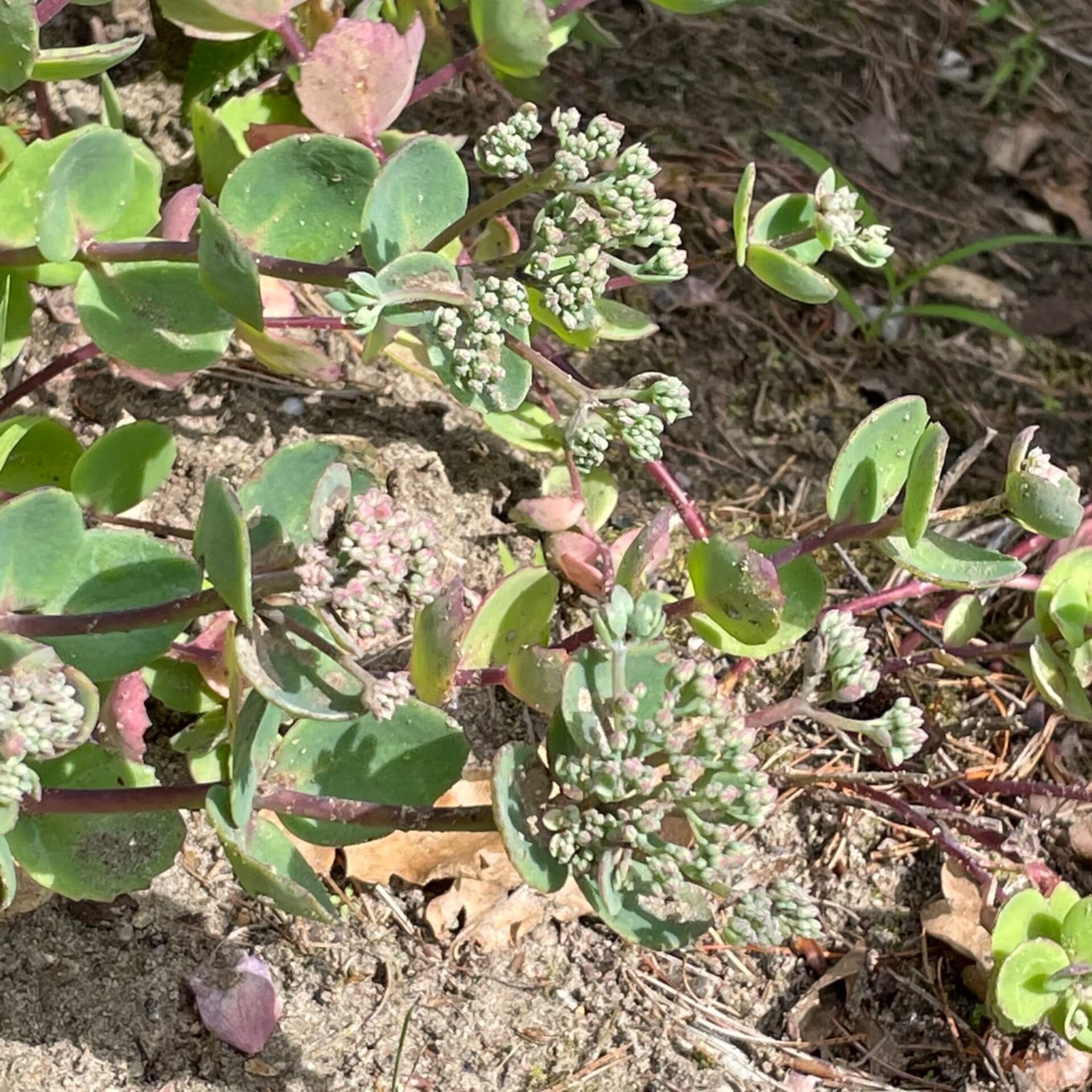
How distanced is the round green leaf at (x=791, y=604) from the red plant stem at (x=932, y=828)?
33 cm

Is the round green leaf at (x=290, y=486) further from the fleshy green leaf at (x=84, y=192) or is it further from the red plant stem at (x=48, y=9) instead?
the red plant stem at (x=48, y=9)

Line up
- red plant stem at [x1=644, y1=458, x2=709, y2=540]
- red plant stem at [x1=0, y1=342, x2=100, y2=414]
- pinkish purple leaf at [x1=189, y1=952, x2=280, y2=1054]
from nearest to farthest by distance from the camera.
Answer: pinkish purple leaf at [x1=189, y1=952, x2=280, y2=1054]
red plant stem at [x1=0, y1=342, x2=100, y2=414]
red plant stem at [x1=644, y1=458, x2=709, y2=540]

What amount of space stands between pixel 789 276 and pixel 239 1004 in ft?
3.73

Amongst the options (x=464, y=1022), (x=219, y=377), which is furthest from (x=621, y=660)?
(x=219, y=377)

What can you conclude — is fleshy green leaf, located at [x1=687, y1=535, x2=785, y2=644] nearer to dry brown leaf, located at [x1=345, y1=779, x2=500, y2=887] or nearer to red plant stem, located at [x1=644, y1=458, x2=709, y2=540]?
red plant stem, located at [x1=644, y1=458, x2=709, y2=540]

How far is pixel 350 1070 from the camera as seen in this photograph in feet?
5.06

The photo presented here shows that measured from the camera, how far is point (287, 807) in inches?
50.4

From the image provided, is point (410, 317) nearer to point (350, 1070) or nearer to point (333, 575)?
point (333, 575)

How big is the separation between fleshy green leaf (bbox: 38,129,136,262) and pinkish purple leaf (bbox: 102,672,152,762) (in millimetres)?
517

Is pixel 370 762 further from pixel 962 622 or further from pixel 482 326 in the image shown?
pixel 962 622

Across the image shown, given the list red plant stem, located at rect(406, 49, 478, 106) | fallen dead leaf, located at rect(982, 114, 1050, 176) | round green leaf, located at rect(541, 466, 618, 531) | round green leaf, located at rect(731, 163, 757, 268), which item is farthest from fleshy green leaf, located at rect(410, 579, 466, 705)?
fallen dead leaf, located at rect(982, 114, 1050, 176)

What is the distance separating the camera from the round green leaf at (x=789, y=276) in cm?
162

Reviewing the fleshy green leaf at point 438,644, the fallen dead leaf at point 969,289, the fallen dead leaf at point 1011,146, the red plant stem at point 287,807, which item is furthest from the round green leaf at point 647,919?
the fallen dead leaf at point 1011,146

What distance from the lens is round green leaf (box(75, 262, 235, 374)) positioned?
1485 mm
